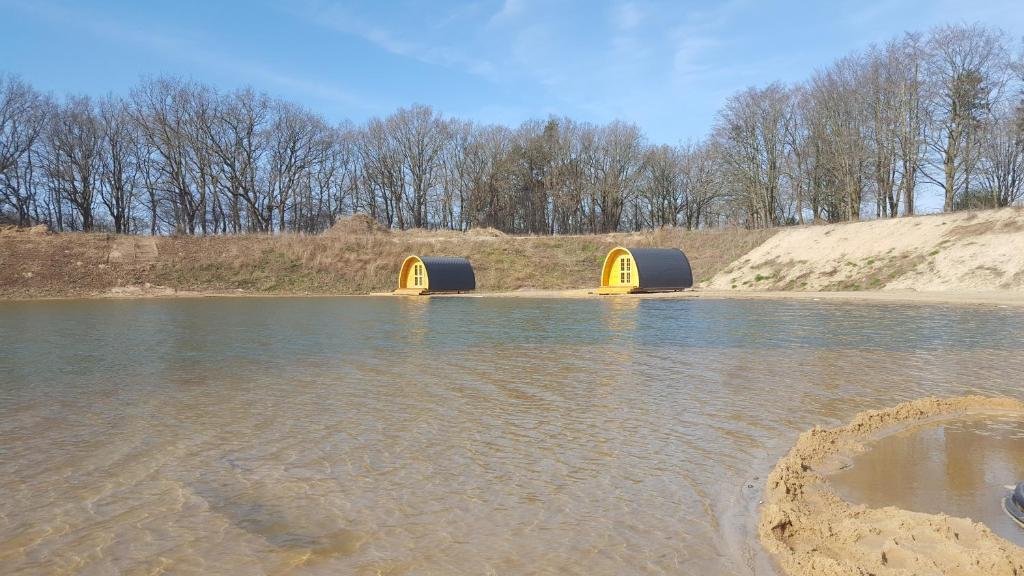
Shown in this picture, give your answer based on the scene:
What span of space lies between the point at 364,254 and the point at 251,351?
3254cm

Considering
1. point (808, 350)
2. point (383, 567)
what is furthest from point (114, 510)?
point (808, 350)

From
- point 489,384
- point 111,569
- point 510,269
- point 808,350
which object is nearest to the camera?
point 111,569

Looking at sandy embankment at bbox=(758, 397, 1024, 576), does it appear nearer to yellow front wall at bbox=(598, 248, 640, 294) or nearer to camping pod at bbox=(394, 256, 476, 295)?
yellow front wall at bbox=(598, 248, 640, 294)

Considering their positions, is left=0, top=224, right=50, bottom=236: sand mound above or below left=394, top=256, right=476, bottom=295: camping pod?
above

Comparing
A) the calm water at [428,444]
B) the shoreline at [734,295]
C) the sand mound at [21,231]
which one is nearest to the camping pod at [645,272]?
the shoreline at [734,295]

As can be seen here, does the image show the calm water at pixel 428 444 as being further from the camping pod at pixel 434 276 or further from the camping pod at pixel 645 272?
the camping pod at pixel 434 276

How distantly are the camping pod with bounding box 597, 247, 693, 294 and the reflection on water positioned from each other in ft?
78.6

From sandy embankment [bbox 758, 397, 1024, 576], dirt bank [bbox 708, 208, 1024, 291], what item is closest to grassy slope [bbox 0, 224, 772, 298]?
dirt bank [bbox 708, 208, 1024, 291]

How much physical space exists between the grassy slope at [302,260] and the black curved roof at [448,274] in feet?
12.9

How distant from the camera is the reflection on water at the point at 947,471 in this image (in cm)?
364

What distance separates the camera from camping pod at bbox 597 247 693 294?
29.4 m

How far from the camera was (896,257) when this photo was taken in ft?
91.3

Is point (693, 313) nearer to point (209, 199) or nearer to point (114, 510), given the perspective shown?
point (114, 510)

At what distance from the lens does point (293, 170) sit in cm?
5922
